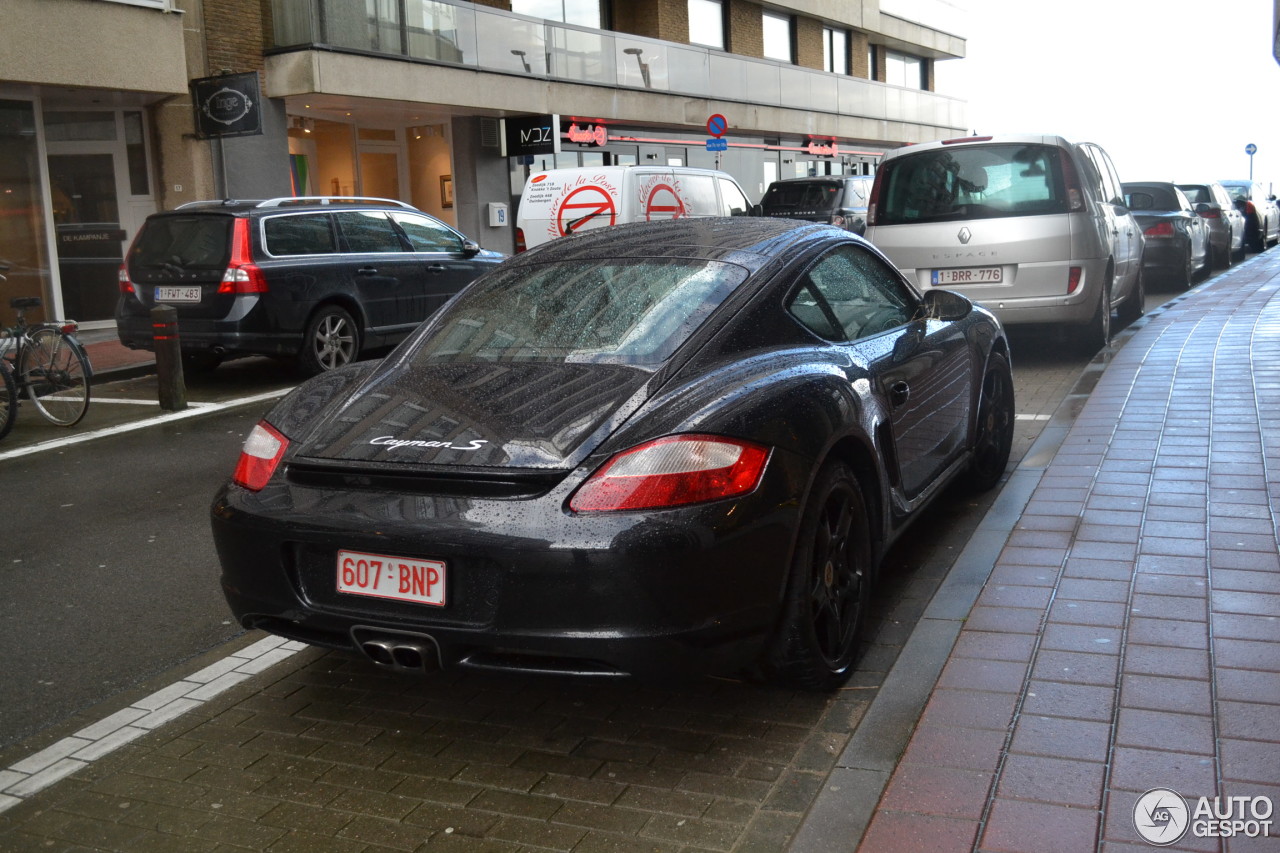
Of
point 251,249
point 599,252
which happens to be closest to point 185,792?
point 599,252

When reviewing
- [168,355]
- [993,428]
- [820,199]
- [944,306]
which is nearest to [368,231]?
[168,355]

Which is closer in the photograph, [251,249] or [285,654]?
[285,654]

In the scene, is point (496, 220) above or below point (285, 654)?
above

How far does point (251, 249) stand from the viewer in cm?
1116

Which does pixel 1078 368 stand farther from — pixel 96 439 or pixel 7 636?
pixel 7 636

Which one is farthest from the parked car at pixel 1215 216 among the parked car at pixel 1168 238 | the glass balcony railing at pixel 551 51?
the glass balcony railing at pixel 551 51

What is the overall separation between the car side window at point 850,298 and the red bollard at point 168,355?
21.9 ft

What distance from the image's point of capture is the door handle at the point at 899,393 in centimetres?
454

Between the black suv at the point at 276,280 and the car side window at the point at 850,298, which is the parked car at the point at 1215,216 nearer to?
the black suv at the point at 276,280

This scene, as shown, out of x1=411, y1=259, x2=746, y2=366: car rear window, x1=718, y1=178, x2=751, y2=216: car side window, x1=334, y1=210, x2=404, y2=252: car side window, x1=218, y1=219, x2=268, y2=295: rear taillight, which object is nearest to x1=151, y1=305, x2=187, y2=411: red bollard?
x1=218, y1=219, x2=268, y2=295: rear taillight

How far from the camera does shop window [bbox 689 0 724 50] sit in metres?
30.6

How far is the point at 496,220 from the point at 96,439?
50.9ft

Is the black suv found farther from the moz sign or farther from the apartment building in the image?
the moz sign

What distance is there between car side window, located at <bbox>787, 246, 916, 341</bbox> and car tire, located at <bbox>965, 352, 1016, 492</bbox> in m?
0.96
